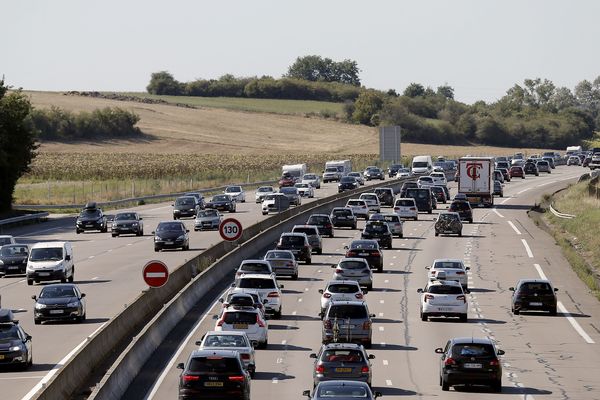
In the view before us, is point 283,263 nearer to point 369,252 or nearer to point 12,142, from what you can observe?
point 369,252

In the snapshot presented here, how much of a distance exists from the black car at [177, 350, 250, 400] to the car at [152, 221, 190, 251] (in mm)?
39541

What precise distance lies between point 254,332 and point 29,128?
62.9m

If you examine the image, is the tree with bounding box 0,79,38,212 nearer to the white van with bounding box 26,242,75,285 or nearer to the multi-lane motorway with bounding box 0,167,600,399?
the multi-lane motorway with bounding box 0,167,600,399

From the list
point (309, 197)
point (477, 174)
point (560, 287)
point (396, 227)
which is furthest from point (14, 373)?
point (309, 197)

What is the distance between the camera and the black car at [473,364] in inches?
1247

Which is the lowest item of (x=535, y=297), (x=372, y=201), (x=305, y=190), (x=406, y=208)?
(x=305, y=190)

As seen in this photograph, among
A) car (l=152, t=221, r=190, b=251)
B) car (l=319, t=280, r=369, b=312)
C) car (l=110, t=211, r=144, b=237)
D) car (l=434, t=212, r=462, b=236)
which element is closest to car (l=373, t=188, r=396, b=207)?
car (l=434, t=212, r=462, b=236)

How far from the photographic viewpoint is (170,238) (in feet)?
222

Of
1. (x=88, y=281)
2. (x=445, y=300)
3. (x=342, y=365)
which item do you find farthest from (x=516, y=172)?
(x=342, y=365)

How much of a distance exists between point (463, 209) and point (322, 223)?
51.5 feet

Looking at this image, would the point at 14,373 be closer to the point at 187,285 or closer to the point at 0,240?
the point at 187,285

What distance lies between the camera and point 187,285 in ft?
161

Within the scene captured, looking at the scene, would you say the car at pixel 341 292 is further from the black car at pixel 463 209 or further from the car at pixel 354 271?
the black car at pixel 463 209

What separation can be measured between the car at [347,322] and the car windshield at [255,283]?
7.35 m
